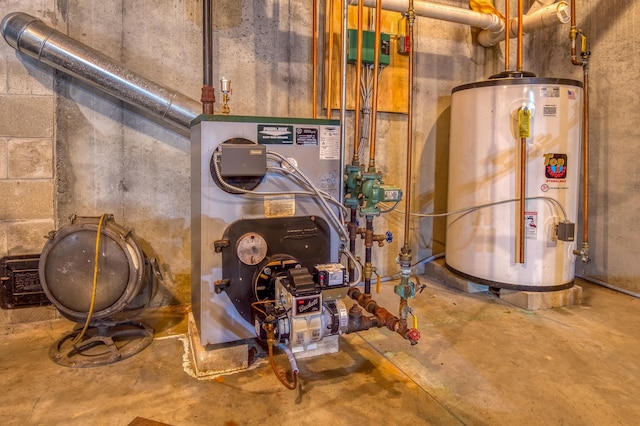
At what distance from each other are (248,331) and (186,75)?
1.43 meters

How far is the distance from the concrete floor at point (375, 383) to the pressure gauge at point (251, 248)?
1.44ft

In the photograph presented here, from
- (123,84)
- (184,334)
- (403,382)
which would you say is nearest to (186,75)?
(123,84)

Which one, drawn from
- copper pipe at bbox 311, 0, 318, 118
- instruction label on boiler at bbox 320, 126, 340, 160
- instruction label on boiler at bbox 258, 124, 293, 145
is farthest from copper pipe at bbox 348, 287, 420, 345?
copper pipe at bbox 311, 0, 318, 118

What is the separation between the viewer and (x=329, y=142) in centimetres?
170

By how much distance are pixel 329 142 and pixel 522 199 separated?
118cm

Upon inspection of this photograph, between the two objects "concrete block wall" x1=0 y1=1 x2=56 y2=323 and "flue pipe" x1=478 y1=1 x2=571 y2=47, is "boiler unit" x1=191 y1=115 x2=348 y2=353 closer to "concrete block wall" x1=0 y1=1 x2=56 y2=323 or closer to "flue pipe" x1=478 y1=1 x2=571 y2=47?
"concrete block wall" x1=0 y1=1 x2=56 y2=323

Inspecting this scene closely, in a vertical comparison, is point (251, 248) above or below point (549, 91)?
below

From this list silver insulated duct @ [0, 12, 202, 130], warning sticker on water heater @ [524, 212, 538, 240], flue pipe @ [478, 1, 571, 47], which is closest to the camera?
silver insulated duct @ [0, 12, 202, 130]

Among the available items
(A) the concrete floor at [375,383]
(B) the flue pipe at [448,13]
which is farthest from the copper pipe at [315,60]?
(A) the concrete floor at [375,383]

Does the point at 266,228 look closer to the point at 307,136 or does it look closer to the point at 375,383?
the point at 307,136

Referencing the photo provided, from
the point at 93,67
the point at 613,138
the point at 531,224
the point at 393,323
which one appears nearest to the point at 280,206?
the point at 393,323

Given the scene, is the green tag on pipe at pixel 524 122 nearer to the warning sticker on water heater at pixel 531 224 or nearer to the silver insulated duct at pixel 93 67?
the warning sticker on water heater at pixel 531 224

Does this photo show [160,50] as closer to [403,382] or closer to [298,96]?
[298,96]

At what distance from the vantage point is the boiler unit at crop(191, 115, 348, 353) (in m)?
1.48
